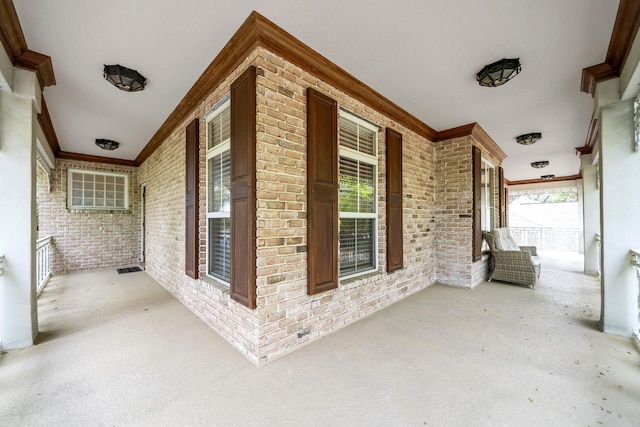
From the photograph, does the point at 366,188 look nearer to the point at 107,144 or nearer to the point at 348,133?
the point at 348,133

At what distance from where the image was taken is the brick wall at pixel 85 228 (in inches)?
243

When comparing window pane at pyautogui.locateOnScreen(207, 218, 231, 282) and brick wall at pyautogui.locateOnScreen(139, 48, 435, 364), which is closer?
brick wall at pyautogui.locateOnScreen(139, 48, 435, 364)

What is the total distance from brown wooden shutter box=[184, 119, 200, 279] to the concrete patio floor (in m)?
0.70

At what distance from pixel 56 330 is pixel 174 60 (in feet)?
10.8

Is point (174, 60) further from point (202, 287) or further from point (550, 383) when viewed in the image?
point (550, 383)

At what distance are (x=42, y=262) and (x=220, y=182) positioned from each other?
4.91 metres

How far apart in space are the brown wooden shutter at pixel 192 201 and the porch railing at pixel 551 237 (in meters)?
13.8

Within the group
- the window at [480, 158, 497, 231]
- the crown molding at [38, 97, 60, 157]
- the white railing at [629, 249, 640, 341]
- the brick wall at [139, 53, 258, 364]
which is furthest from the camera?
the window at [480, 158, 497, 231]

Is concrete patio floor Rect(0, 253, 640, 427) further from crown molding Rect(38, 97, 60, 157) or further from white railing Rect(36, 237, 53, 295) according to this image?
crown molding Rect(38, 97, 60, 157)

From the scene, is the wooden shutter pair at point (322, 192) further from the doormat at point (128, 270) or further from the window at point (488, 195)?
the doormat at point (128, 270)

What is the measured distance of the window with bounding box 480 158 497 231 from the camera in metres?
5.79

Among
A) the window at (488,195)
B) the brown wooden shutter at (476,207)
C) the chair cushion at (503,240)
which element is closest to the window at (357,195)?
the brown wooden shutter at (476,207)

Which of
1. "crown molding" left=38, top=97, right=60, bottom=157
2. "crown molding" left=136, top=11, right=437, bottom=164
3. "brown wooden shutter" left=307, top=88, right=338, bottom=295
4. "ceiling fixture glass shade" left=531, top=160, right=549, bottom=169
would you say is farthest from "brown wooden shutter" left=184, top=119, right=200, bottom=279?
"ceiling fixture glass shade" left=531, top=160, right=549, bottom=169

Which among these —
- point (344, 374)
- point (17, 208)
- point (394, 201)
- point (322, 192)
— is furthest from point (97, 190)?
point (344, 374)
